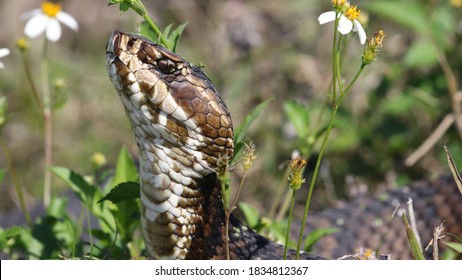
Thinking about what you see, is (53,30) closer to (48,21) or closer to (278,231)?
(48,21)

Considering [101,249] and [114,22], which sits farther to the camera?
[114,22]

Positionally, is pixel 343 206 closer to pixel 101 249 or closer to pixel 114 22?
pixel 101 249

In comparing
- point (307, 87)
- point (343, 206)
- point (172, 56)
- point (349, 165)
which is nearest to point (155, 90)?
point (172, 56)

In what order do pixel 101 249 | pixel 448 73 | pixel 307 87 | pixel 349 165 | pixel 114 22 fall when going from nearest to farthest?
1. pixel 101 249
2. pixel 448 73
3. pixel 349 165
4. pixel 307 87
5. pixel 114 22

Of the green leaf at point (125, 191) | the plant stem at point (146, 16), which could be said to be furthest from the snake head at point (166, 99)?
the green leaf at point (125, 191)

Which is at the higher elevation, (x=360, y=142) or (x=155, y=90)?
(x=360, y=142)

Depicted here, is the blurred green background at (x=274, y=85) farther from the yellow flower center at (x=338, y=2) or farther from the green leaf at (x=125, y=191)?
the yellow flower center at (x=338, y=2)
